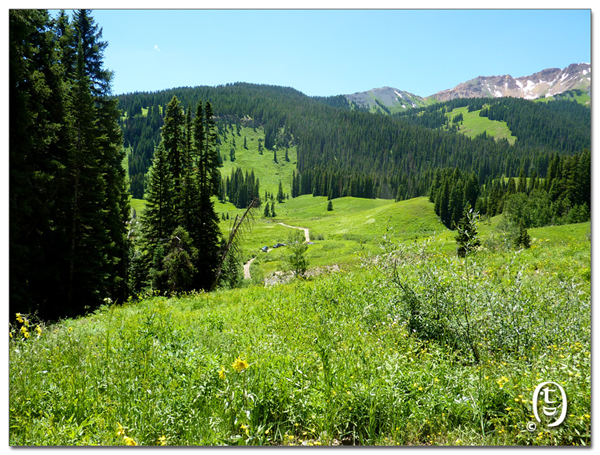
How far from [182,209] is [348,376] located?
71.1 feet

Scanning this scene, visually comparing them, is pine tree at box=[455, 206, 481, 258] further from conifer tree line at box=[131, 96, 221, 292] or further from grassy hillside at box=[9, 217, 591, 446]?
conifer tree line at box=[131, 96, 221, 292]

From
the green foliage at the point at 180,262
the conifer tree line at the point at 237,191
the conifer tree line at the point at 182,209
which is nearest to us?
the green foliage at the point at 180,262

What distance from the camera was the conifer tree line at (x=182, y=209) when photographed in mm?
21594

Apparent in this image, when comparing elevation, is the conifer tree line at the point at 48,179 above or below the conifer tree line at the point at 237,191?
below

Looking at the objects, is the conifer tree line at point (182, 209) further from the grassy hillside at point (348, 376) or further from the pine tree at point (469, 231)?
the pine tree at point (469, 231)

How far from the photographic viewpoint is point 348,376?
3.94 m

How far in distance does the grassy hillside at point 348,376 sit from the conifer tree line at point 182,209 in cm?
1647

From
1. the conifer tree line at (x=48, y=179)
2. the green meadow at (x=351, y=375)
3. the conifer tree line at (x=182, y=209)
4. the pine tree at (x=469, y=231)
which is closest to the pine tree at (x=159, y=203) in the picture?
the conifer tree line at (x=182, y=209)

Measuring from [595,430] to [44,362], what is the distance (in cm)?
693

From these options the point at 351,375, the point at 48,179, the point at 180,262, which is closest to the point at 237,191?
the point at 180,262

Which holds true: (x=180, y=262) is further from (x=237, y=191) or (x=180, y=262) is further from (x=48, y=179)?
(x=237, y=191)

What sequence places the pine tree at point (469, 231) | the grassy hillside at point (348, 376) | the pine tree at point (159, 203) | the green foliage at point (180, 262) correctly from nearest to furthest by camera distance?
the grassy hillside at point (348, 376), the pine tree at point (469, 231), the green foliage at point (180, 262), the pine tree at point (159, 203)

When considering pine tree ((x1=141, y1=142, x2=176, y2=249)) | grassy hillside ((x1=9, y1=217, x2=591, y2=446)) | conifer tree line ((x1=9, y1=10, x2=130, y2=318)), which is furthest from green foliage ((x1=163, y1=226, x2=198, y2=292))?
grassy hillside ((x1=9, y1=217, x2=591, y2=446))
